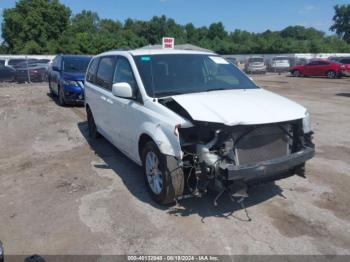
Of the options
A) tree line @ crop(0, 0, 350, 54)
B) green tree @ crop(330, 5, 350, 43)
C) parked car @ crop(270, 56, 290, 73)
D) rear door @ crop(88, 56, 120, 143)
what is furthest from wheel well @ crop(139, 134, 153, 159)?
green tree @ crop(330, 5, 350, 43)

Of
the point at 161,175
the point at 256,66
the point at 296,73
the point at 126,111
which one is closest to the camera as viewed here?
Answer: the point at 161,175

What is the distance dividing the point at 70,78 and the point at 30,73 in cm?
1279

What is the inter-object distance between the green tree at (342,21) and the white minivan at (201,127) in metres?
99.2

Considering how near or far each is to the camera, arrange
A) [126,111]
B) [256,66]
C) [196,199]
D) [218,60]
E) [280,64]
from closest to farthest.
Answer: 1. [196,199]
2. [126,111]
3. [218,60]
4. [256,66]
5. [280,64]

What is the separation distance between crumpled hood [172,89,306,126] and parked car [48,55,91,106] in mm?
8467

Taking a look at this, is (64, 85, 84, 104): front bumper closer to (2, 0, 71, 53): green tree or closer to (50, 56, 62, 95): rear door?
(50, 56, 62, 95): rear door

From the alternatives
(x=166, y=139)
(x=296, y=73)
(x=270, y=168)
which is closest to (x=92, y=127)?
(x=166, y=139)

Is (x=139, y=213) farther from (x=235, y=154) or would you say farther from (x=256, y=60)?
(x=256, y=60)

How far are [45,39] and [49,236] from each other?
6242 centimetres

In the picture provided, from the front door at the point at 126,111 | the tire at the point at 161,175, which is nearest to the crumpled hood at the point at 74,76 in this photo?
the front door at the point at 126,111

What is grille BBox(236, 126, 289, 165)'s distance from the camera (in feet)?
13.4

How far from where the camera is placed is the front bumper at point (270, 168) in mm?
3920

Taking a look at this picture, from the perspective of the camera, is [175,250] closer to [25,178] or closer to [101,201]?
[101,201]

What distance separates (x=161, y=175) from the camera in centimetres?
442
